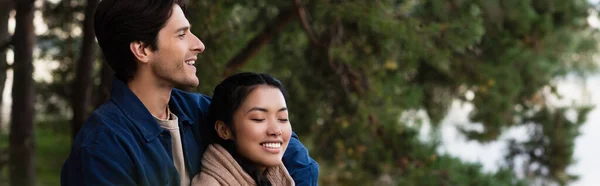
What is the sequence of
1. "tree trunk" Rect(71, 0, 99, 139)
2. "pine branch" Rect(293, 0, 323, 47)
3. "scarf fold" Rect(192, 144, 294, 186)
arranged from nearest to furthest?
"scarf fold" Rect(192, 144, 294, 186)
"tree trunk" Rect(71, 0, 99, 139)
"pine branch" Rect(293, 0, 323, 47)

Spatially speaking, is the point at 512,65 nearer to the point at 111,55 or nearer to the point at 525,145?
the point at 525,145

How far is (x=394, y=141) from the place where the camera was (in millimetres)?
6328

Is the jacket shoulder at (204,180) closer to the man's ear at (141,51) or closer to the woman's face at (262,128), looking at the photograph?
the woman's face at (262,128)

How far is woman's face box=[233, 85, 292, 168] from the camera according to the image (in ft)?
7.04

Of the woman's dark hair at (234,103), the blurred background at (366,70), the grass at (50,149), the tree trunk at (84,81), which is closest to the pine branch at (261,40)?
the blurred background at (366,70)

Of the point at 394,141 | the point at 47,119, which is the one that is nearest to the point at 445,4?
the point at 394,141

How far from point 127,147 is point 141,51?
25cm

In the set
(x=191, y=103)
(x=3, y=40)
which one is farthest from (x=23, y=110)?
(x=191, y=103)

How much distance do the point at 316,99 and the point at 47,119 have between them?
11.4 feet

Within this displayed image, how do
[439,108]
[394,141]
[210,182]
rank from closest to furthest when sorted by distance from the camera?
[210,182]
[394,141]
[439,108]

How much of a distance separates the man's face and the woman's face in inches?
6.0

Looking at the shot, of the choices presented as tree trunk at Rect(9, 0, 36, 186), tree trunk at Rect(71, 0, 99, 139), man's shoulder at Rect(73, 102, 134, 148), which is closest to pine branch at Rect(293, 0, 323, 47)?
tree trunk at Rect(71, 0, 99, 139)

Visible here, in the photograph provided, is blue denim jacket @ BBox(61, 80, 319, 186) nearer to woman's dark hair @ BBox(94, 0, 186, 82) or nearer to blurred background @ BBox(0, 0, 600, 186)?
woman's dark hair @ BBox(94, 0, 186, 82)

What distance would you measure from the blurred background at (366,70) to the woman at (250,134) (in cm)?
246
